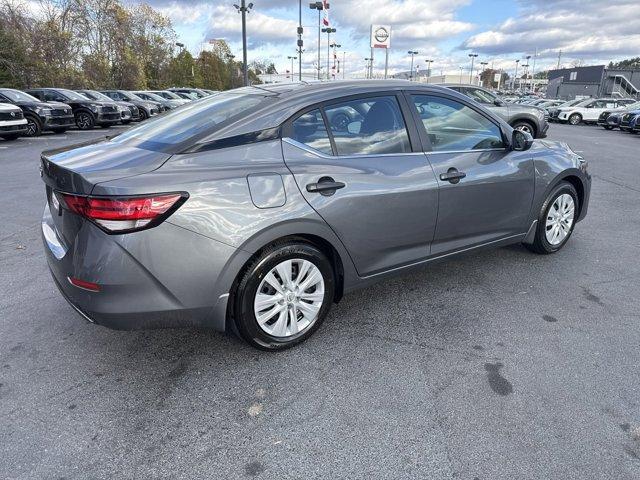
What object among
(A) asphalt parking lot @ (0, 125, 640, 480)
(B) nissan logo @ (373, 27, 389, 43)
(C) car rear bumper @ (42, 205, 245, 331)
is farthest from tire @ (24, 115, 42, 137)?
(B) nissan logo @ (373, 27, 389, 43)

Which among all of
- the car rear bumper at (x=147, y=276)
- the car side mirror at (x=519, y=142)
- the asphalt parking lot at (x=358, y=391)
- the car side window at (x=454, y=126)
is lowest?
the asphalt parking lot at (x=358, y=391)

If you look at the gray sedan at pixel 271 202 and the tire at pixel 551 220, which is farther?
the tire at pixel 551 220

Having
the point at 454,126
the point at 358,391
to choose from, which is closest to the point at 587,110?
the point at 454,126

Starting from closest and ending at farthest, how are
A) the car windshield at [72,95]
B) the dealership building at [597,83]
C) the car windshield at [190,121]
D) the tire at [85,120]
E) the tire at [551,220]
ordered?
the car windshield at [190,121]
the tire at [551,220]
the tire at [85,120]
the car windshield at [72,95]
the dealership building at [597,83]

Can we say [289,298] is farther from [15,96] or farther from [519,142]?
[15,96]

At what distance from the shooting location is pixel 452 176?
3.64m

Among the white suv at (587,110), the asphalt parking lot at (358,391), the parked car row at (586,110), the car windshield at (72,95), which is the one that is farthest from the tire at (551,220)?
the white suv at (587,110)

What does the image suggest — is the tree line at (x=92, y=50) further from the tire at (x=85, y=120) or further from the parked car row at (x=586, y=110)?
the parked car row at (x=586, y=110)

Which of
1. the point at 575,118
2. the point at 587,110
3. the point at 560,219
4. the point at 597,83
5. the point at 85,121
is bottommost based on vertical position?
the point at 575,118

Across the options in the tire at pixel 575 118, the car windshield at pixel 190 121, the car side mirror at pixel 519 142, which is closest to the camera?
the car windshield at pixel 190 121

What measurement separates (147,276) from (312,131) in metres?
1.34

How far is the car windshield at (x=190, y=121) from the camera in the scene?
3.00m

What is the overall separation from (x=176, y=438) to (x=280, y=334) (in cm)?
91

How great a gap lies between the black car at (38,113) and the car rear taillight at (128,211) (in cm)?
1653
